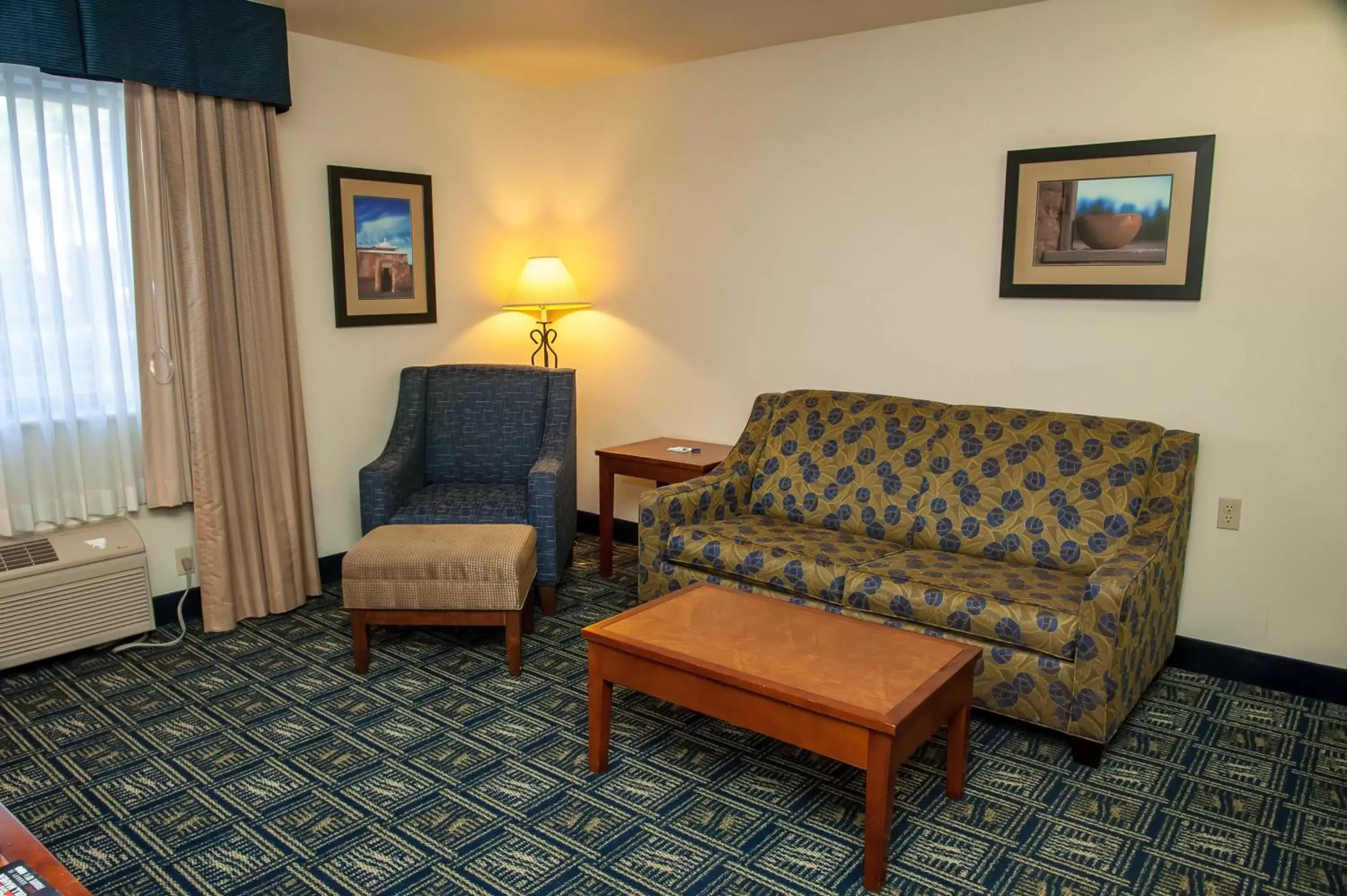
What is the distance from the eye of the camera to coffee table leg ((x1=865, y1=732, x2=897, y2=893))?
6.71ft

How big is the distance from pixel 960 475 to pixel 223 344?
290 centimetres

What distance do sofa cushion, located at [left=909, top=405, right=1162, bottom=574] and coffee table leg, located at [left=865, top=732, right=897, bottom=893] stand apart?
1391 millimetres

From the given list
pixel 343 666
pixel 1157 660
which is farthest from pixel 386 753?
pixel 1157 660

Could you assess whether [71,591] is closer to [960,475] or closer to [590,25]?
[590,25]

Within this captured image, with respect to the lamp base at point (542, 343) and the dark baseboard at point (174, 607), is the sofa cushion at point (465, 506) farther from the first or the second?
the lamp base at point (542, 343)

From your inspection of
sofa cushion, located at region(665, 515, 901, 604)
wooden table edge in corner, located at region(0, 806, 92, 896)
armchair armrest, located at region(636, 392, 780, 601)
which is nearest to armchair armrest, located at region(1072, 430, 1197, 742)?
sofa cushion, located at region(665, 515, 901, 604)

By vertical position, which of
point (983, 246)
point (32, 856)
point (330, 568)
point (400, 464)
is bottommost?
point (330, 568)

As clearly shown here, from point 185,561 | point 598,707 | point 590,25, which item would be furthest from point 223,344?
point 598,707

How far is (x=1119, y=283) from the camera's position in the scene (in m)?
3.31

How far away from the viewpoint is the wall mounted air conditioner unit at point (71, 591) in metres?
3.17

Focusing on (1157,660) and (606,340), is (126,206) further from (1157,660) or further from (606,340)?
(1157,660)

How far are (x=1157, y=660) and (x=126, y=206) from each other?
4.03 metres

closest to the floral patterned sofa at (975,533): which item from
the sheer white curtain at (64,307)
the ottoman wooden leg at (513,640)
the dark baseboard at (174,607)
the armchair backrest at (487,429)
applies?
the ottoman wooden leg at (513,640)

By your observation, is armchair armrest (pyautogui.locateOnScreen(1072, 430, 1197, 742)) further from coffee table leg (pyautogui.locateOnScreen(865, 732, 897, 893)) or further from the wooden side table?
the wooden side table
